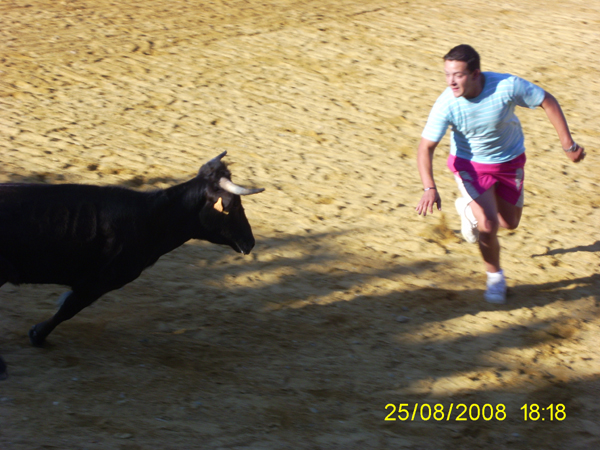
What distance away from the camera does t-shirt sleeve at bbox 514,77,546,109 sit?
518cm

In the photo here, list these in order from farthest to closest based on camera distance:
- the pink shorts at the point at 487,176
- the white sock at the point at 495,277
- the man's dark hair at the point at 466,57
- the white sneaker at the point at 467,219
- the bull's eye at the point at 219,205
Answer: the white sneaker at the point at 467,219 → the white sock at the point at 495,277 → the pink shorts at the point at 487,176 → the man's dark hair at the point at 466,57 → the bull's eye at the point at 219,205

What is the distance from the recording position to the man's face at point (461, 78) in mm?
4977

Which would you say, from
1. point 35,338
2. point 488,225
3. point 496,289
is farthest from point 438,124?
point 35,338

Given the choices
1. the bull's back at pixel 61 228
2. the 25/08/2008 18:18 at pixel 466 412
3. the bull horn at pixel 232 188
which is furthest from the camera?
the bull horn at pixel 232 188

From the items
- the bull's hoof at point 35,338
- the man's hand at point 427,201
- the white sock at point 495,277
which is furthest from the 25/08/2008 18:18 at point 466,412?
the bull's hoof at point 35,338

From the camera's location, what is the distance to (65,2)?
13.9m

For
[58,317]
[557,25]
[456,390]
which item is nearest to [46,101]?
[58,317]

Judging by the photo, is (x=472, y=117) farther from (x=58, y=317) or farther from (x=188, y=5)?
(x=188, y=5)

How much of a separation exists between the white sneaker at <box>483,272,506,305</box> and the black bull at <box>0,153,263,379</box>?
2.46 meters

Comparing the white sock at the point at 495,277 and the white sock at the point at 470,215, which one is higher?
the white sock at the point at 470,215

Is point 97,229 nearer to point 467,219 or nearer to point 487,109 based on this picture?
point 487,109

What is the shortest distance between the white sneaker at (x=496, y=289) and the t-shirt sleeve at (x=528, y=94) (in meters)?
1.67

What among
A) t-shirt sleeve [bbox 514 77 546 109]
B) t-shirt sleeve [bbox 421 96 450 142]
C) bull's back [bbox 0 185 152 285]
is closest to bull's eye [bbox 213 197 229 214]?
bull's back [bbox 0 185 152 285]

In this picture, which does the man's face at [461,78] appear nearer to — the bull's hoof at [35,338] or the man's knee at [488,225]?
the man's knee at [488,225]
